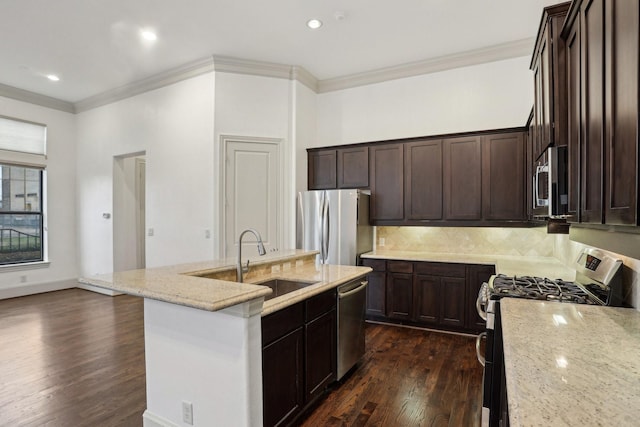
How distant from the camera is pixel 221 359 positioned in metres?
1.77

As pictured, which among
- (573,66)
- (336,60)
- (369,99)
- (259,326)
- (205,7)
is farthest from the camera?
(369,99)

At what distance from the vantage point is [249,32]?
391cm

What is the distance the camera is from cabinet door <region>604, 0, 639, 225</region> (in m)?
0.91

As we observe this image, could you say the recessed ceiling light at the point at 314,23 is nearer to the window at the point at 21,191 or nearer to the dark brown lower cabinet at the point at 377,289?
the dark brown lower cabinet at the point at 377,289

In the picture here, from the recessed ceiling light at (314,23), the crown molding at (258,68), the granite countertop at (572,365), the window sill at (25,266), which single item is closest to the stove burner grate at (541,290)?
the granite countertop at (572,365)

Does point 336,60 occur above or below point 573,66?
above

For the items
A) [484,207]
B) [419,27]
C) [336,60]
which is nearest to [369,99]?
[336,60]

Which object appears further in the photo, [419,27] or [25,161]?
[25,161]

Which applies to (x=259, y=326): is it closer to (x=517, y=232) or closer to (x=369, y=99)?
(x=517, y=232)

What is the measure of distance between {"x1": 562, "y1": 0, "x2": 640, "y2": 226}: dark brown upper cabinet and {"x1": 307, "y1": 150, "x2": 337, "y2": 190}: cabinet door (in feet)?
11.2

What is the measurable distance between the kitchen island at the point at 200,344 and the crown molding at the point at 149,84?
3.41m

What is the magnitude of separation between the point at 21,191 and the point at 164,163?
2.96 m

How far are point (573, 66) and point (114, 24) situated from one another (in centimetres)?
428

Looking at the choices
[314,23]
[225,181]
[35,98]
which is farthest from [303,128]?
[35,98]
